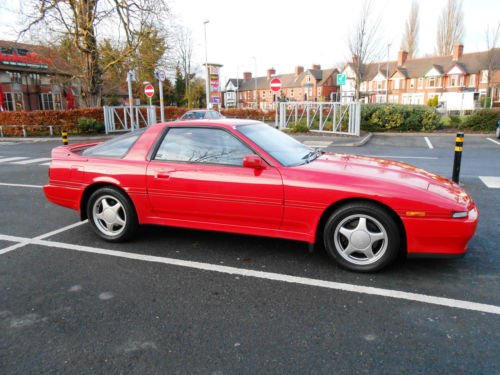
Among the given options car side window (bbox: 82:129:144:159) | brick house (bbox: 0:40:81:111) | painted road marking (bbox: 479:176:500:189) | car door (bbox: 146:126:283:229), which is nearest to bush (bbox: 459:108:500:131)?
painted road marking (bbox: 479:176:500:189)

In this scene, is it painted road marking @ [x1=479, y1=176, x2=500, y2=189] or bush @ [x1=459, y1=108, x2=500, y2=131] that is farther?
bush @ [x1=459, y1=108, x2=500, y2=131]

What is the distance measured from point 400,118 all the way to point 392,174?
701 inches

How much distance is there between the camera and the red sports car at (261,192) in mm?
3496

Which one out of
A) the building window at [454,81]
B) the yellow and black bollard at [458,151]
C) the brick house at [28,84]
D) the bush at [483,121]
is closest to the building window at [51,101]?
the brick house at [28,84]

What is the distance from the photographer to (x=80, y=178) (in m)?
4.65

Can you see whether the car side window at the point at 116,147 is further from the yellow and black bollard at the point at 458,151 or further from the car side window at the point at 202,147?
the yellow and black bollard at the point at 458,151

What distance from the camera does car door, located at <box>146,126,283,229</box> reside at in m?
3.85

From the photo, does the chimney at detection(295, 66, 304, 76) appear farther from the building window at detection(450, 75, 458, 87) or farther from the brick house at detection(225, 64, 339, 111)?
the building window at detection(450, 75, 458, 87)

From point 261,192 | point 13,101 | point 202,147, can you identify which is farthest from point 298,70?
point 261,192

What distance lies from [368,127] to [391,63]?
5453 centimetres

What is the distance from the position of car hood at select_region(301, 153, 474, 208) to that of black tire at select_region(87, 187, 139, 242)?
215 centimetres

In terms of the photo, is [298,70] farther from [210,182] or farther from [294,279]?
[294,279]

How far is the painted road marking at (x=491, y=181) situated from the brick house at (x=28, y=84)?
36.7 metres

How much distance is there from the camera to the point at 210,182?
401 centimetres
